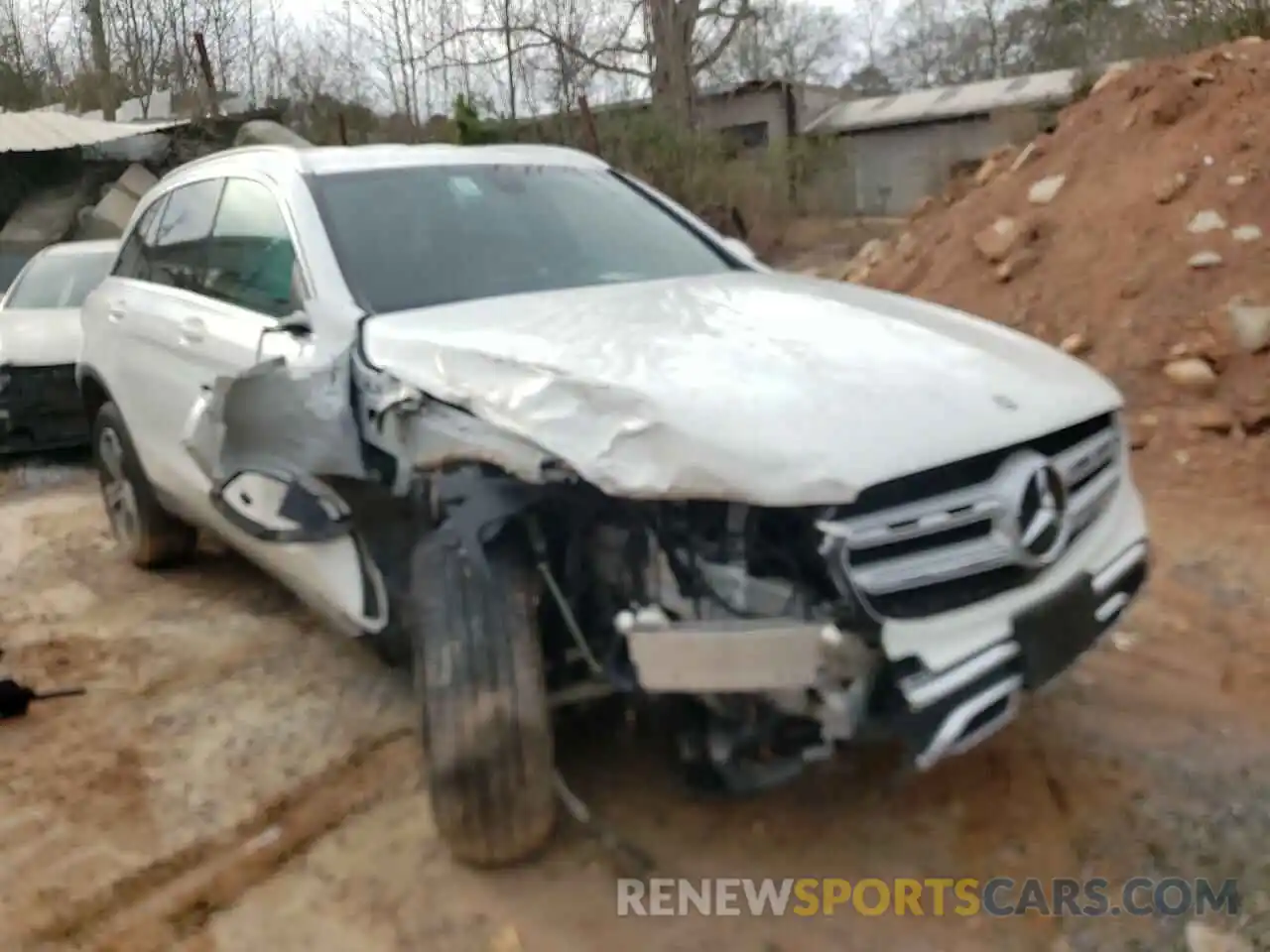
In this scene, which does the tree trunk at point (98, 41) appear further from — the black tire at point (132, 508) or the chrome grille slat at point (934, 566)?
the chrome grille slat at point (934, 566)

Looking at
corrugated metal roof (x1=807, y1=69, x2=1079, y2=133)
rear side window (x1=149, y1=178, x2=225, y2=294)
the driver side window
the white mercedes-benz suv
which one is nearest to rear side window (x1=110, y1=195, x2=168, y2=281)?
Answer: rear side window (x1=149, y1=178, x2=225, y2=294)

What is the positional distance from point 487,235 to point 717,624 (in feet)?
6.08

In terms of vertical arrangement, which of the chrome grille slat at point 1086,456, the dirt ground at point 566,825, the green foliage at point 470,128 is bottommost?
the dirt ground at point 566,825

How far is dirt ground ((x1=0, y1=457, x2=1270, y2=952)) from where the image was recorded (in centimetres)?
269

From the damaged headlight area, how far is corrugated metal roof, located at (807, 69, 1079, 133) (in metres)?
21.5

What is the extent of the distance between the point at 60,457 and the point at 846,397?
781cm

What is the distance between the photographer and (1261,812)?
293cm

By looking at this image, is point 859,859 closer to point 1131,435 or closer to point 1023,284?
point 1131,435

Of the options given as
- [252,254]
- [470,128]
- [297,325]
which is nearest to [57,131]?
[470,128]

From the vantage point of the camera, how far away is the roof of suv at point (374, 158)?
3922 millimetres

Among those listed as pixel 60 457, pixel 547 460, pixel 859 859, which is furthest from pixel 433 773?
pixel 60 457

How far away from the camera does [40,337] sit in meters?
8.09

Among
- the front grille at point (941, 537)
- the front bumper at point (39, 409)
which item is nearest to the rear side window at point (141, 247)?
the front bumper at point (39, 409)

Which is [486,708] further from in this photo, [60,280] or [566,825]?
[60,280]
